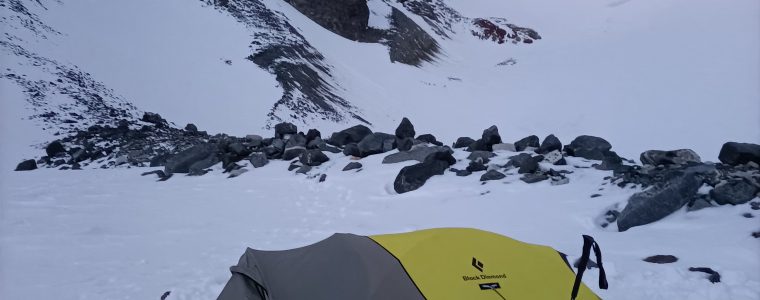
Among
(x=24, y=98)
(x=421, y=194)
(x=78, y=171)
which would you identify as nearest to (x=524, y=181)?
(x=421, y=194)

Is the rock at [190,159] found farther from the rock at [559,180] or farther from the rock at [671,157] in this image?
the rock at [671,157]

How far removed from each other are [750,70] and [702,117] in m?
8.72

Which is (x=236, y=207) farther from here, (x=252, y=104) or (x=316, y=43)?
(x=316, y=43)

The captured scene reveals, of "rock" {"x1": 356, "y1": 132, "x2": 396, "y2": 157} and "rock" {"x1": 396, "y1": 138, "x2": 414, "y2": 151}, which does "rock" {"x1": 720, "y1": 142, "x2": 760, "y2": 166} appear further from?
"rock" {"x1": 356, "y1": 132, "x2": 396, "y2": 157}

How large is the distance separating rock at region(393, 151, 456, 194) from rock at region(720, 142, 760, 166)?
4942 millimetres

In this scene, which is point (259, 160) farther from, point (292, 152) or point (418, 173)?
point (418, 173)

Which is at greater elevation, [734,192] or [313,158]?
[734,192]

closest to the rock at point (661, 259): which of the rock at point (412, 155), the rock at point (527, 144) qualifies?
the rock at point (412, 155)

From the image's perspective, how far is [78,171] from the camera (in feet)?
39.3

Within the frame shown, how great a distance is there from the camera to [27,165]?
11.9m

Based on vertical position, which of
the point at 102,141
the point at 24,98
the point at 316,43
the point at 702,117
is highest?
the point at 316,43

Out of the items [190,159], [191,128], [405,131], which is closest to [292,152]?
[190,159]

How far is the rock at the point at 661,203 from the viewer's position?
20.9 feet

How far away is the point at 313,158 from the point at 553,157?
18.8 ft
